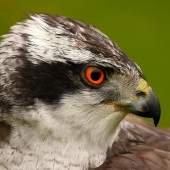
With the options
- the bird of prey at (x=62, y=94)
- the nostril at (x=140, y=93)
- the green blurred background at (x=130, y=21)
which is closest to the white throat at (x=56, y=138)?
the bird of prey at (x=62, y=94)

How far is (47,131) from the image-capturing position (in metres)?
2.73

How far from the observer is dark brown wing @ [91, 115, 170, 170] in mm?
2941

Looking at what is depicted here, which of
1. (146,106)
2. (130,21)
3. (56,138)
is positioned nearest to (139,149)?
(146,106)

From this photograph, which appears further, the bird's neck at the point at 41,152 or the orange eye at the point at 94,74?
the bird's neck at the point at 41,152

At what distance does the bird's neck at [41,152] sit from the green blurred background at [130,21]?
3217mm

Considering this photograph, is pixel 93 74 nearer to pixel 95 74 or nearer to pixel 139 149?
pixel 95 74

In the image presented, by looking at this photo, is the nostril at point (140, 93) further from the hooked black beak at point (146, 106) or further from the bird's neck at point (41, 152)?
the bird's neck at point (41, 152)

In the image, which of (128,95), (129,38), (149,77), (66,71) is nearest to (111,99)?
(128,95)

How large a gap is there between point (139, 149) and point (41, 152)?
2.11ft

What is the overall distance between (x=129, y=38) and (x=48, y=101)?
3.87 metres

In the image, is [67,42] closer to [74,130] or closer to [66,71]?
[66,71]

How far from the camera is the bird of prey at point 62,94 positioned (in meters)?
2.65

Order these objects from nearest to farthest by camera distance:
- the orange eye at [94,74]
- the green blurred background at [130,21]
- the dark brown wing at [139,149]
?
the orange eye at [94,74] → the dark brown wing at [139,149] → the green blurred background at [130,21]

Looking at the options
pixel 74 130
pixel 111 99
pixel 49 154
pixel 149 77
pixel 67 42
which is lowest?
pixel 149 77
